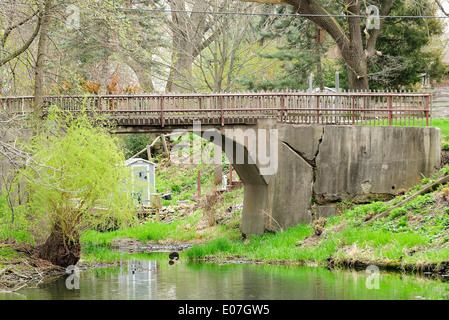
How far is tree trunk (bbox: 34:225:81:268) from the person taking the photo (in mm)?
19234

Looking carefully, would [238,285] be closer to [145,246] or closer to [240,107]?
[240,107]

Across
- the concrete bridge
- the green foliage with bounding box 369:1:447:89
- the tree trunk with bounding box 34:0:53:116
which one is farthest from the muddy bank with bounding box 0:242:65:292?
the green foliage with bounding box 369:1:447:89

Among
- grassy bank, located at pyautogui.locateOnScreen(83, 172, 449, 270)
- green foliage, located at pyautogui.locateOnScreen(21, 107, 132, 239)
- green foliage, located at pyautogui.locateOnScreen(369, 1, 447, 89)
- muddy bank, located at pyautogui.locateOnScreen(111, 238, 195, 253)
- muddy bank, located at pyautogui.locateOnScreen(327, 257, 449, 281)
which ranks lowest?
muddy bank, located at pyautogui.locateOnScreen(111, 238, 195, 253)

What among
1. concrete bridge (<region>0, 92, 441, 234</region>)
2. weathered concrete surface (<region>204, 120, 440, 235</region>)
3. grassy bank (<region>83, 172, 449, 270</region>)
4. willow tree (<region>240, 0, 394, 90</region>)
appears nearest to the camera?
grassy bank (<region>83, 172, 449, 270</region>)

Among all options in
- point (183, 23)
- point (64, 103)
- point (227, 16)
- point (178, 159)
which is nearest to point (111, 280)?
point (64, 103)

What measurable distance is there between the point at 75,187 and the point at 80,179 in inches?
10.3

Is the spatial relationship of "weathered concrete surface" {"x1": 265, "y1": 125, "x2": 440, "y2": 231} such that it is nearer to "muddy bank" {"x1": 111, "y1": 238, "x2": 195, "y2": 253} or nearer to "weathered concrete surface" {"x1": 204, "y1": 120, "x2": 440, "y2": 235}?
"weathered concrete surface" {"x1": 204, "y1": 120, "x2": 440, "y2": 235}

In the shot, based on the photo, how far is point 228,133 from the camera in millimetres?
22281

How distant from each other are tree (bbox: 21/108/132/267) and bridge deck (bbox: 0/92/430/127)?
2.32m

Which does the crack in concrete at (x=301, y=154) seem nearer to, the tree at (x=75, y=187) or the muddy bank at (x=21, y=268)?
the tree at (x=75, y=187)

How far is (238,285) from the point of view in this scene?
1599 centimetres

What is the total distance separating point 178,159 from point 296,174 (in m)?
18.3

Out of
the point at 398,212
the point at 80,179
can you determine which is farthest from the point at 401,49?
the point at 80,179

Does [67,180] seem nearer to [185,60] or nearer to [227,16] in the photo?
[227,16]
